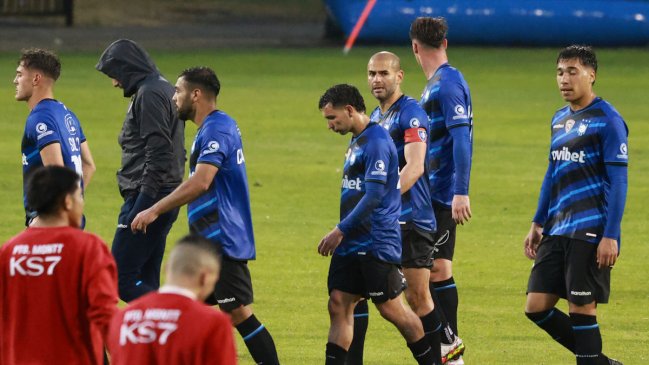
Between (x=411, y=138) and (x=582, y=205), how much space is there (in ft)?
4.00

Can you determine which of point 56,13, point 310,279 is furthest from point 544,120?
point 56,13

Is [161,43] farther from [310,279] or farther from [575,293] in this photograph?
[575,293]

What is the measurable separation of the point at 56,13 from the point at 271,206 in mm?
30873

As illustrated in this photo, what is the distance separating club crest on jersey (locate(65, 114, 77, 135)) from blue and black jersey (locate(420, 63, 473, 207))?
239cm

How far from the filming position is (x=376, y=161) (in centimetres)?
871

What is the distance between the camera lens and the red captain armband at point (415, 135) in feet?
30.6

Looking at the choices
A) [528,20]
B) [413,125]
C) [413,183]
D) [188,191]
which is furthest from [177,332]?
[528,20]

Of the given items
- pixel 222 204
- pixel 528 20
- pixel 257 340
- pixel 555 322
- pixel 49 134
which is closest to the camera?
pixel 222 204

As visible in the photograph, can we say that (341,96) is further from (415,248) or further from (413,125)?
(415,248)

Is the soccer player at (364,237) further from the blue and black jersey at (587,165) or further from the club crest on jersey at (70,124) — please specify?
the club crest on jersey at (70,124)

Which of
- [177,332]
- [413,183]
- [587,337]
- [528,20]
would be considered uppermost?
[528,20]

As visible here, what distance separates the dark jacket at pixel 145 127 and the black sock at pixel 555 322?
9.14 ft

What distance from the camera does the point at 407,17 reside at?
38.2m

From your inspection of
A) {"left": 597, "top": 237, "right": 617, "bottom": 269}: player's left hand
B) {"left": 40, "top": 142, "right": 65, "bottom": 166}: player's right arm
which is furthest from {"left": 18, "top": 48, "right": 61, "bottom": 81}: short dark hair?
{"left": 597, "top": 237, "right": 617, "bottom": 269}: player's left hand
